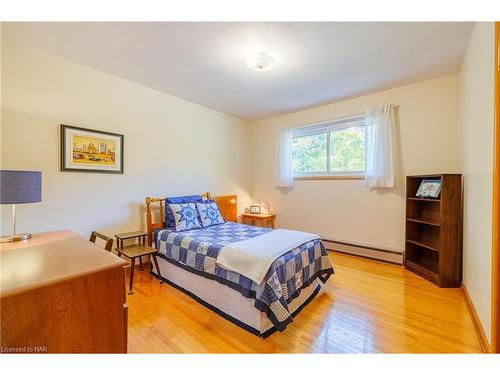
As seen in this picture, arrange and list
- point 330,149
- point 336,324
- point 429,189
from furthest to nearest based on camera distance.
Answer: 1. point 330,149
2. point 429,189
3. point 336,324

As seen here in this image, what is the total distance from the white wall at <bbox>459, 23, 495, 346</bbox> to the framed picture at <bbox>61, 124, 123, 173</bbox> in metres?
3.35

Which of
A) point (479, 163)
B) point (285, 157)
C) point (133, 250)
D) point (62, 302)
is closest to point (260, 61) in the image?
point (479, 163)

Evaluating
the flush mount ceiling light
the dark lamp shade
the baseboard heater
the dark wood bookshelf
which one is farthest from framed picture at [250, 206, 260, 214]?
the dark lamp shade

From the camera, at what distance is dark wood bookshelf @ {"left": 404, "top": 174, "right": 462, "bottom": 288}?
233 centimetres

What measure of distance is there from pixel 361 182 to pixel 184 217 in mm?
2564

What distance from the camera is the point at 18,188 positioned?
58.3 inches

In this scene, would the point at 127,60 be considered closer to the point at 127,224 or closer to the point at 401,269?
the point at 127,224

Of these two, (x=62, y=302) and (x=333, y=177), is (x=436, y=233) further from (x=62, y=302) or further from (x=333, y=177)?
(x=62, y=302)

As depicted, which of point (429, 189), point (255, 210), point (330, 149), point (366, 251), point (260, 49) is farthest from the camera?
point (255, 210)

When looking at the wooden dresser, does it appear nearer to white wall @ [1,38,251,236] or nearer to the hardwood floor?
the hardwood floor

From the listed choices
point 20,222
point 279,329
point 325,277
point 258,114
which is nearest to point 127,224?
point 20,222

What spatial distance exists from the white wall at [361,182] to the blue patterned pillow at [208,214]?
152 cm

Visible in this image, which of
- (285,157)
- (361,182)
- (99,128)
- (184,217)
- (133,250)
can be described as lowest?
(133,250)

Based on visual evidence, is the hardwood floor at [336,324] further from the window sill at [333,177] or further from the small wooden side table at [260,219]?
the small wooden side table at [260,219]
